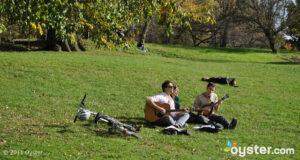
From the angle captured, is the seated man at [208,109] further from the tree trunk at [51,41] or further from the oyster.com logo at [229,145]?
the tree trunk at [51,41]

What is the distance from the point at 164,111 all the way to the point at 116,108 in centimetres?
293

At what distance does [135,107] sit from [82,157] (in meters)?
5.18

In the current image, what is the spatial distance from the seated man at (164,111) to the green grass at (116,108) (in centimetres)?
42

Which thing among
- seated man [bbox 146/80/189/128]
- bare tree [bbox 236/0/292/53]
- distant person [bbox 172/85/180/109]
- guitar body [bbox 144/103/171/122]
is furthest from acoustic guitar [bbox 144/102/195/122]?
bare tree [bbox 236/0/292/53]

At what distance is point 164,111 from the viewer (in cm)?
837

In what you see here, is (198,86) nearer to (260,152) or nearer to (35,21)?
(260,152)

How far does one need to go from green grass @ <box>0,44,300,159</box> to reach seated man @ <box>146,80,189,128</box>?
1.39 ft

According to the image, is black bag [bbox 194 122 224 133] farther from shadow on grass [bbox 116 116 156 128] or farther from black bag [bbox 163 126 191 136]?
shadow on grass [bbox 116 116 156 128]

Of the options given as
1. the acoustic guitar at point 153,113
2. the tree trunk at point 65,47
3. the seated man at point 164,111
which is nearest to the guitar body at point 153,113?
the acoustic guitar at point 153,113

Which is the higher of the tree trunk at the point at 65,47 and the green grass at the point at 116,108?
the tree trunk at the point at 65,47

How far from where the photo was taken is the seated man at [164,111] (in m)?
8.45

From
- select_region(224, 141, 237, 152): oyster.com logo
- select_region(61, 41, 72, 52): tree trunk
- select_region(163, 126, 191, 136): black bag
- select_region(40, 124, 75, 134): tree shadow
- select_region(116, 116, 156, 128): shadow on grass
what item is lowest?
select_region(116, 116, 156, 128): shadow on grass

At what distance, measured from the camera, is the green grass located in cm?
676

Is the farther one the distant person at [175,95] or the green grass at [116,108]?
the distant person at [175,95]
